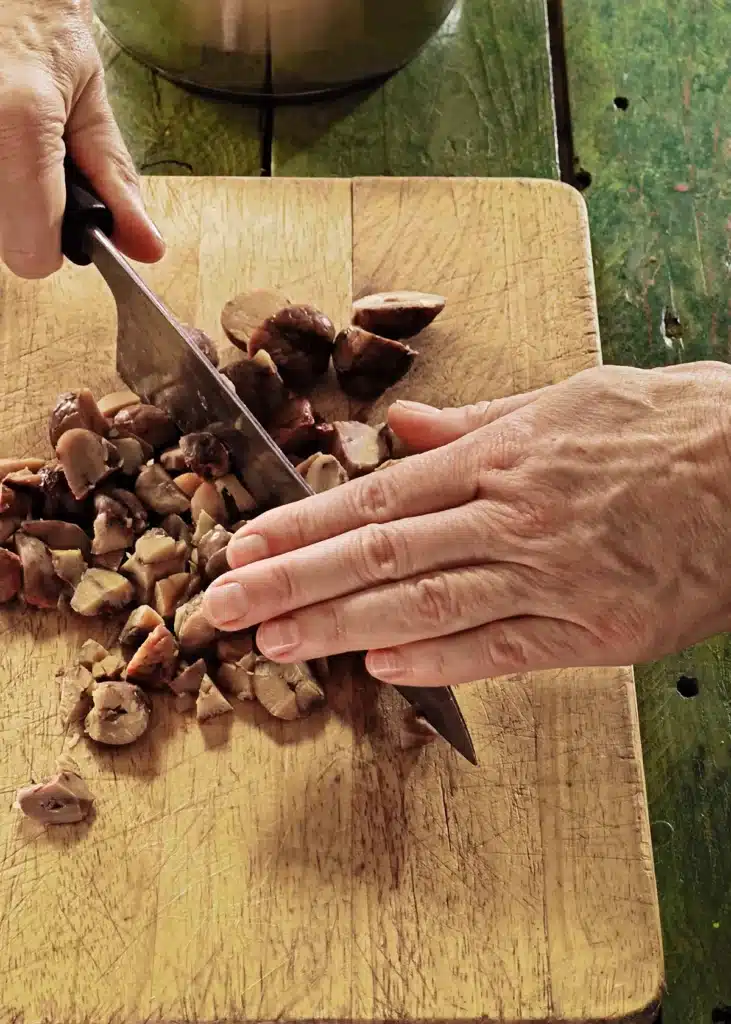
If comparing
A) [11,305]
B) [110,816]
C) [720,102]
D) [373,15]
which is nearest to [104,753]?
[110,816]

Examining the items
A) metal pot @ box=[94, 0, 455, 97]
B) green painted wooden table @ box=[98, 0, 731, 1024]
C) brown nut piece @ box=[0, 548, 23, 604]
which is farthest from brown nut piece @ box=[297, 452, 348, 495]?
metal pot @ box=[94, 0, 455, 97]

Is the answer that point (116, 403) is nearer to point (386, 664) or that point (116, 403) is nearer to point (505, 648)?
point (386, 664)

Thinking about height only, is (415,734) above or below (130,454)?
below

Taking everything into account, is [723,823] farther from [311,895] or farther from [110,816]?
[110,816]

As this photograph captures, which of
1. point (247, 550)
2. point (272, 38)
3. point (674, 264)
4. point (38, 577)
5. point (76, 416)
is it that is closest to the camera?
point (247, 550)

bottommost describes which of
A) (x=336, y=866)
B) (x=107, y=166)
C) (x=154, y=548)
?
(x=336, y=866)

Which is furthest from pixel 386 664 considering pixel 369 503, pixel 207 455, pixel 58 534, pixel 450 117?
pixel 450 117

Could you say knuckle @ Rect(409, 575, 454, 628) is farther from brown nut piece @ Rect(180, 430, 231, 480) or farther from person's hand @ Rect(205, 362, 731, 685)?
brown nut piece @ Rect(180, 430, 231, 480)
